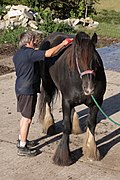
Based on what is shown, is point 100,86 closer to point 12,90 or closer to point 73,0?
point 12,90

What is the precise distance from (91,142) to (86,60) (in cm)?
117

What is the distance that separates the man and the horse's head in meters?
0.46

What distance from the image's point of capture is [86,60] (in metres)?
4.27

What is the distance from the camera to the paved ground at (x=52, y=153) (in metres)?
4.61

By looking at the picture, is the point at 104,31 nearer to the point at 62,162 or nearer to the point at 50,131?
the point at 50,131

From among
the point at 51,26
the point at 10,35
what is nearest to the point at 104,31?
the point at 51,26

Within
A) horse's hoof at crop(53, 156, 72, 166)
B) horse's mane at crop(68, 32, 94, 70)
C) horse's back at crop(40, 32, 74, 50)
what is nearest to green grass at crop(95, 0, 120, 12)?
horse's back at crop(40, 32, 74, 50)

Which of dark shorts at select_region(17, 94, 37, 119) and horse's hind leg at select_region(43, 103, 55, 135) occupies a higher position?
dark shorts at select_region(17, 94, 37, 119)

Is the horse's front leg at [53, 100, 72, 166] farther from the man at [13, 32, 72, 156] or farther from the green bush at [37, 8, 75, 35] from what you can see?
the green bush at [37, 8, 75, 35]

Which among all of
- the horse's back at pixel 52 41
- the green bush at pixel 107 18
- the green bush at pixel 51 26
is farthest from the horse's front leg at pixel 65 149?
the green bush at pixel 107 18

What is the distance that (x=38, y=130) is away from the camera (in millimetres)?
5969

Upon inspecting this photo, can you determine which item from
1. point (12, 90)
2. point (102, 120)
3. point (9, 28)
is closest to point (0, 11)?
point (9, 28)

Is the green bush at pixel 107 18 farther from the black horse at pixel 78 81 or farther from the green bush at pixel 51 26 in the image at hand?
the black horse at pixel 78 81

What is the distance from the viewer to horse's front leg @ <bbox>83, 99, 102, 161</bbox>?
4.95 meters
